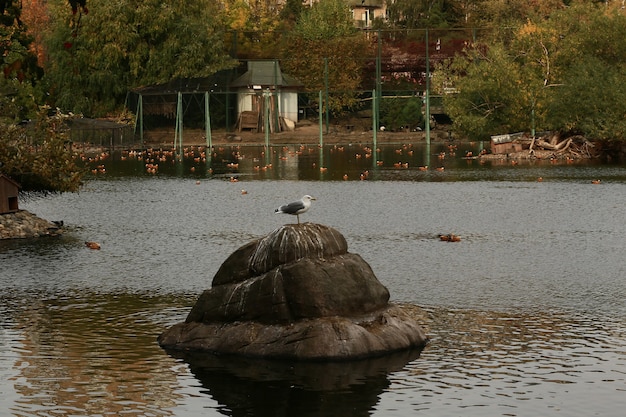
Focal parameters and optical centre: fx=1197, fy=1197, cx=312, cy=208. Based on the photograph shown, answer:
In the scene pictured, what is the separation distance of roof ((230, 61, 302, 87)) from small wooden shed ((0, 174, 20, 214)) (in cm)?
7617

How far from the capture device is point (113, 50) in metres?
121

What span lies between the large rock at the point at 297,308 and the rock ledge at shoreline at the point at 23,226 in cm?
2108

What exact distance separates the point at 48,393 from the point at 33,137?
96.7ft

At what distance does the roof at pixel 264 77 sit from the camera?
12544 cm

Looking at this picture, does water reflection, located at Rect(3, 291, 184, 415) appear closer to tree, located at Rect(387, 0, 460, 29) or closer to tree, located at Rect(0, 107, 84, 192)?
tree, located at Rect(0, 107, 84, 192)

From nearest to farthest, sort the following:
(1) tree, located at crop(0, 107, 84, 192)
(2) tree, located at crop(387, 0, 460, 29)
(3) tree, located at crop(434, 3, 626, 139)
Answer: (1) tree, located at crop(0, 107, 84, 192) < (3) tree, located at crop(434, 3, 626, 139) < (2) tree, located at crop(387, 0, 460, 29)

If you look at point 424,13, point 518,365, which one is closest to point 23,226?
point 518,365

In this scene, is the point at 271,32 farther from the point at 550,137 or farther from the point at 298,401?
the point at 298,401

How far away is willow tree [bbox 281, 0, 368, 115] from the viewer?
133 metres

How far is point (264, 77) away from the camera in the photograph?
126188mm

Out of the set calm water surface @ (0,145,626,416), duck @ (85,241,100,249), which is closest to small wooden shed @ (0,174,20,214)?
calm water surface @ (0,145,626,416)

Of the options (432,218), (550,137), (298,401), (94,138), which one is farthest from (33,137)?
(94,138)

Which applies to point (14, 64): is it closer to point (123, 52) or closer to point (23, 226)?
point (23, 226)

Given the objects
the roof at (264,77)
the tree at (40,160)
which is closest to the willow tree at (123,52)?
the roof at (264,77)
